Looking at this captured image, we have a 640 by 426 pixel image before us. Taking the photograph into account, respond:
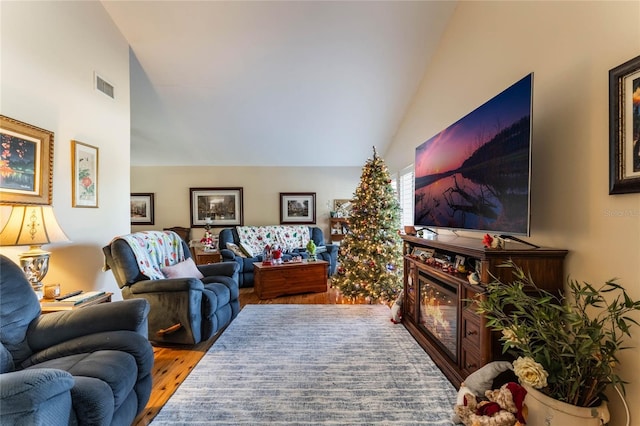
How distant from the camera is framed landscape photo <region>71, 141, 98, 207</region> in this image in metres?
2.75

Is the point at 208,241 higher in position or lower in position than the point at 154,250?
lower

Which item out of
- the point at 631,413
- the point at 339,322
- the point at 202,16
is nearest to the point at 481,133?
the point at 631,413

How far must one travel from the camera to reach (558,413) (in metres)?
1.35

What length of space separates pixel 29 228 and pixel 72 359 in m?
1.09

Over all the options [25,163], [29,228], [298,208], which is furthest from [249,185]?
[29,228]

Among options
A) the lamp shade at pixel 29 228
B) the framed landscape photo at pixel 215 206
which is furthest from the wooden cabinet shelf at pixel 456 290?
the framed landscape photo at pixel 215 206

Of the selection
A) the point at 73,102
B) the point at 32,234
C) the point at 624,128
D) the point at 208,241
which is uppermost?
the point at 73,102

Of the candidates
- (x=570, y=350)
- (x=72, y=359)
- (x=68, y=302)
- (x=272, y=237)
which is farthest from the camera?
(x=272, y=237)

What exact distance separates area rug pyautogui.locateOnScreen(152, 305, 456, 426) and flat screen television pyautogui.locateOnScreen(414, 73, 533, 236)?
1.28 meters

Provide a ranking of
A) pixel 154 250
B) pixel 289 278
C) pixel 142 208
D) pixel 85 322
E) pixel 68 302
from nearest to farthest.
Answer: pixel 85 322 → pixel 68 302 → pixel 154 250 → pixel 289 278 → pixel 142 208

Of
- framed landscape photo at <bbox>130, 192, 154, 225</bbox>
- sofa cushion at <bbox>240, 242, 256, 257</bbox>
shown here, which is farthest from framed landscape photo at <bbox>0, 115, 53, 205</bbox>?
framed landscape photo at <bbox>130, 192, 154, 225</bbox>

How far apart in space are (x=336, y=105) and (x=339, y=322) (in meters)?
3.41

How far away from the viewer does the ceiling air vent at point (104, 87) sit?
304 centimetres

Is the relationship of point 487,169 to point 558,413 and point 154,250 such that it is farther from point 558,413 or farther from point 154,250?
point 154,250
